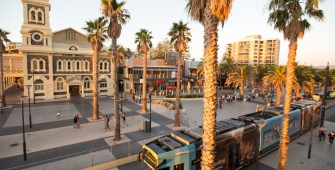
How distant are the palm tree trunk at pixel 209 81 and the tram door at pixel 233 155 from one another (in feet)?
14.2

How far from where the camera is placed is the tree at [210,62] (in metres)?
6.11

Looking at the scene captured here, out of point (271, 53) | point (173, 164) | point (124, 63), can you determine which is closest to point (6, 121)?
point (173, 164)

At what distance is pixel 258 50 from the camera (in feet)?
341

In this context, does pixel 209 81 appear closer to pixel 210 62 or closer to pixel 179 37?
pixel 210 62

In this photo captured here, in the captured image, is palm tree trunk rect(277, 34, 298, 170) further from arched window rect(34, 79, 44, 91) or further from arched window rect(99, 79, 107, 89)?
arched window rect(34, 79, 44, 91)

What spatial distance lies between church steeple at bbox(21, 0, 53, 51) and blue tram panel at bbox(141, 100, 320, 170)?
3347cm

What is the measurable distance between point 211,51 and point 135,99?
2943cm

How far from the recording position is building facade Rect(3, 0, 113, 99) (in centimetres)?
3170

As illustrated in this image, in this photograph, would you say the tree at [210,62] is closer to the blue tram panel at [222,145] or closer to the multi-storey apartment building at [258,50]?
the blue tram panel at [222,145]

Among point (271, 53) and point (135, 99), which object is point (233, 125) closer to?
point (135, 99)

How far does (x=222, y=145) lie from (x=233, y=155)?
1.46m

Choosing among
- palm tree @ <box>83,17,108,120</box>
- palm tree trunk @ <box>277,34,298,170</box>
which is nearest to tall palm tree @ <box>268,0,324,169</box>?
palm tree trunk @ <box>277,34,298,170</box>

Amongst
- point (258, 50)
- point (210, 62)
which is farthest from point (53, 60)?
point (258, 50)

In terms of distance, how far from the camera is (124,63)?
44562mm
